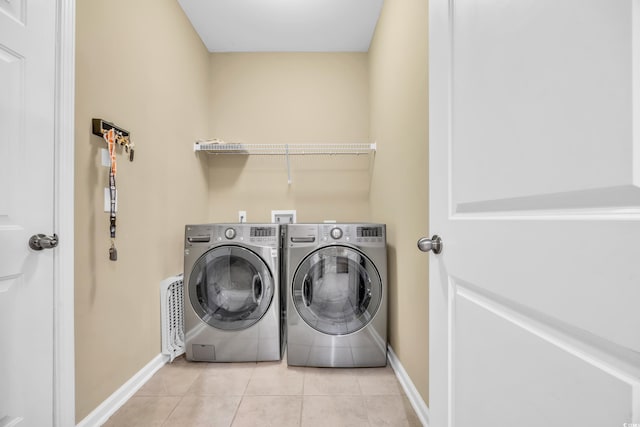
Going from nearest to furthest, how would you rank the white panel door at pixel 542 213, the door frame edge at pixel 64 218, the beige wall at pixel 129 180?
the white panel door at pixel 542 213 → the door frame edge at pixel 64 218 → the beige wall at pixel 129 180

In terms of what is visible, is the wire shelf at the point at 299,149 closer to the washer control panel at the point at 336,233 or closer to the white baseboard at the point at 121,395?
the washer control panel at the point at 336,233

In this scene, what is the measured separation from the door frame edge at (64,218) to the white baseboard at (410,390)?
1.52 meters

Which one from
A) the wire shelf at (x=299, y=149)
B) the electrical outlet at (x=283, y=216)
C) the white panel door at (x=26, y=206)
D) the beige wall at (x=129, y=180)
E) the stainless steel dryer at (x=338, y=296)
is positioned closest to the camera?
the white panel door at (x=26, y=206)

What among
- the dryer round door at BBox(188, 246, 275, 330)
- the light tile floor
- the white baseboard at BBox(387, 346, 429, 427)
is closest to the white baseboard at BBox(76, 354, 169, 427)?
the light tile floor

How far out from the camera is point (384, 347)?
1.79 meters

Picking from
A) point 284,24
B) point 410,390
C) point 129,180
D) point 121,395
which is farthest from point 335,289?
point 284,24

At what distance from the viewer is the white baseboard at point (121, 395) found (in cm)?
127

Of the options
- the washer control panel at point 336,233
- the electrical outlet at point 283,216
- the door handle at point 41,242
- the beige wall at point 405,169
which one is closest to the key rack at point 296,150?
the electrical outlet at point 283,216

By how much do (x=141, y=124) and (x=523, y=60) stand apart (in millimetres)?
1887

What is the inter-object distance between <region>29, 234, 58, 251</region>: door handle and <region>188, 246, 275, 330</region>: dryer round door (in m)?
0.88

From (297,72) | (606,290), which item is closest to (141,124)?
(297,72)

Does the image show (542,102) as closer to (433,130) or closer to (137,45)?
(433,130)

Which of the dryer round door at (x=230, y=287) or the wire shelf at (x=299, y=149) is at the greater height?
the wire shelf at (x=299, y=149)

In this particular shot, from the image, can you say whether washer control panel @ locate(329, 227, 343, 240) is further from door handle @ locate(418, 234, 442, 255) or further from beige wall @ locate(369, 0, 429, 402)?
door handle @ locate(418, 234, 442, 255)
